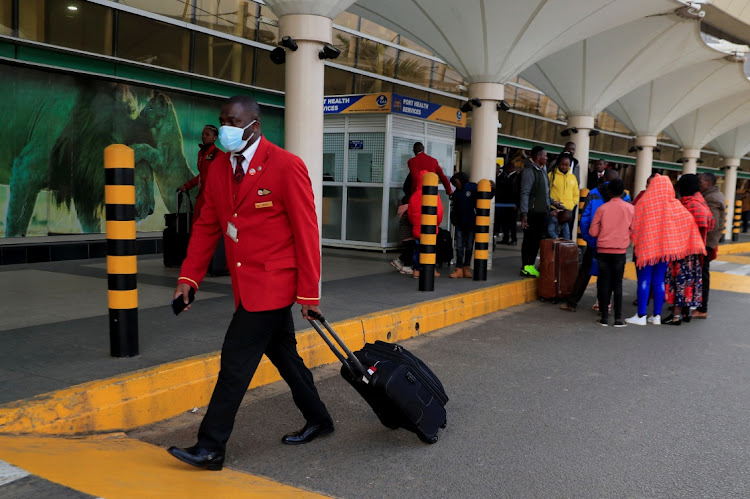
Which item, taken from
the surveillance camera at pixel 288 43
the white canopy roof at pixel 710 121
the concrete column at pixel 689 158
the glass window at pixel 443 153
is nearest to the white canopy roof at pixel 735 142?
the white canopy roof at pixel 710 121

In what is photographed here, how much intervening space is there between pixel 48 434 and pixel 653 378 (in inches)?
182

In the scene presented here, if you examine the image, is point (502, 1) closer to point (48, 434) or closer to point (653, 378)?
point (653, 378)

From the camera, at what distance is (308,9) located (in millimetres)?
6965

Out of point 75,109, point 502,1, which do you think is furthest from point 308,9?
point 75,109

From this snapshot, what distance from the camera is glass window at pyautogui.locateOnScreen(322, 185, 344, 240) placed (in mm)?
13719

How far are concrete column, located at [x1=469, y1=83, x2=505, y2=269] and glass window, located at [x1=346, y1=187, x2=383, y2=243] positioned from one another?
90.7 inches

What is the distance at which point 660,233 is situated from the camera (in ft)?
25.9

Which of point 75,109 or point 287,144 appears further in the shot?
point 75,109

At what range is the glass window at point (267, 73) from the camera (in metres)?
14.6

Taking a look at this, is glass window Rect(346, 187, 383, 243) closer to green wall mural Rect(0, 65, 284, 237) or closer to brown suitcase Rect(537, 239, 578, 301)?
green wall mural Rect(0, 65, 284, 237)

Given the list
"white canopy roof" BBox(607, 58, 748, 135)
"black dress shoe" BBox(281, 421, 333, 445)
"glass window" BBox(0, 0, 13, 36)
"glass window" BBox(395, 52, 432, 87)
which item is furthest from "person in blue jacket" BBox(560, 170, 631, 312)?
"white canopy roof" BBox(607, 58, 748, 135)

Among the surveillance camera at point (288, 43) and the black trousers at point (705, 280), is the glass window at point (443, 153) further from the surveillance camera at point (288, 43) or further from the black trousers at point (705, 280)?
the surveillance camera at point (288, 43)

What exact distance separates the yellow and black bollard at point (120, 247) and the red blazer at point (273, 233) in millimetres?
1431

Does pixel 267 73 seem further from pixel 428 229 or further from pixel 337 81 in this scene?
pixel 428 229
